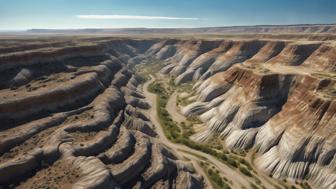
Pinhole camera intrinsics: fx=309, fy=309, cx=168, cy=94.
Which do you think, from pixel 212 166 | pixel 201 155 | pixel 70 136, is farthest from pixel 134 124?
pixel 212 166

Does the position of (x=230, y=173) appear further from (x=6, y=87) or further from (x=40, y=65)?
(x=40, y=65)

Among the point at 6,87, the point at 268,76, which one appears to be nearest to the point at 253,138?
the point at 268,76

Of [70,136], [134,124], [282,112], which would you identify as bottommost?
[134,124]

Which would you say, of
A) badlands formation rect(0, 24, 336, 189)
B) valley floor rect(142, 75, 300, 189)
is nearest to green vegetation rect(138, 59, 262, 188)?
valley floor rect(142, 75, 300, 189)

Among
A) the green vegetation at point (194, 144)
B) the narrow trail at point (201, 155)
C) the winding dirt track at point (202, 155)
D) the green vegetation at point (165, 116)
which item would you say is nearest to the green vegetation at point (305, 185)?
the winding dirt track at point (202, 155)

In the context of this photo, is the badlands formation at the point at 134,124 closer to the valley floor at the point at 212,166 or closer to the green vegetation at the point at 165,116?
the valley floor at the point at 212,166

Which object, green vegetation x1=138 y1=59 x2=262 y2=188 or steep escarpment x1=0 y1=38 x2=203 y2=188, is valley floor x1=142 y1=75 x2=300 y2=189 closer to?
green vegetation x1=138 y1=59 x2=262 y2=188

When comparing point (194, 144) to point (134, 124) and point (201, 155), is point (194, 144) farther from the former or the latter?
point (134, 124)
